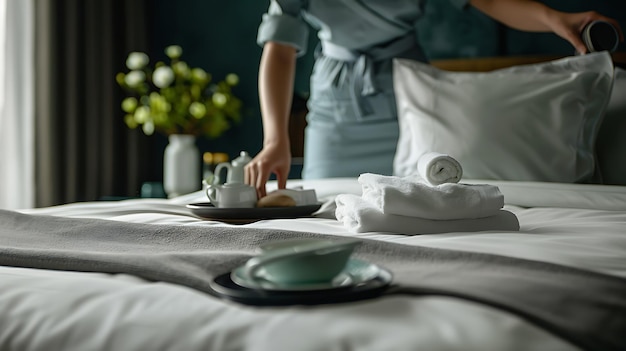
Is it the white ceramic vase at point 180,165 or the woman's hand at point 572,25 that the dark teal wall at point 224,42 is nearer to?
the white ceramic vase at point 180,165

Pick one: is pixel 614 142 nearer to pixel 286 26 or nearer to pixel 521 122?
pixel 521 122

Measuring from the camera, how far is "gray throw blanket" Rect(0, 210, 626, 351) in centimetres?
81

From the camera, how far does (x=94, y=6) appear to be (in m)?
4.10

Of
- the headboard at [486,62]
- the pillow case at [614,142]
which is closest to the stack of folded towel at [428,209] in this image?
the pillow case at [614,142]

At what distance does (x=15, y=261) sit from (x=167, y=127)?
265 cm

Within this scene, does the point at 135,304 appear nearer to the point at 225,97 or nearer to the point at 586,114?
the point at 586,114

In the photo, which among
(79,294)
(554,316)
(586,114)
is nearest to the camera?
(554,316)

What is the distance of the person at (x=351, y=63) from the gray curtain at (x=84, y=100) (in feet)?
5.55

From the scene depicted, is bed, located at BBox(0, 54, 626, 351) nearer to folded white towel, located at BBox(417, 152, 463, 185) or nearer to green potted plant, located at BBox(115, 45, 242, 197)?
folded white towel, located at BBox(417, 152, 463, 185)

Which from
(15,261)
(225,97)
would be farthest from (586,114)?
(225,97)

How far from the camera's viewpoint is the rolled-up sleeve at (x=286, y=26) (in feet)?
8.42

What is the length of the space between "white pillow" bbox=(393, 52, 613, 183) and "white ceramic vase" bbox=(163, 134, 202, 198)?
1784 millimetres

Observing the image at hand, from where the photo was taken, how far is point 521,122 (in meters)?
2.08

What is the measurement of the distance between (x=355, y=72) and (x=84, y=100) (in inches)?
78.4
